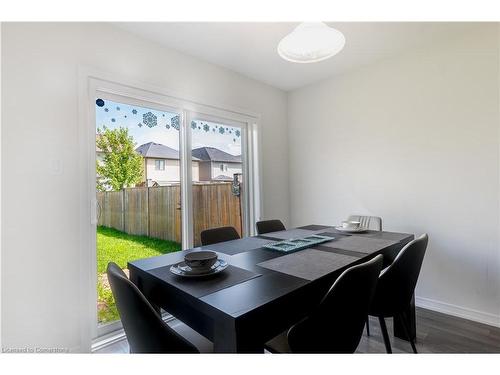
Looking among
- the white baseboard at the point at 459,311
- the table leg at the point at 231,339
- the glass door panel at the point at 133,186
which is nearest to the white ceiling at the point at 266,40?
the glass door panel at the point at 133,186

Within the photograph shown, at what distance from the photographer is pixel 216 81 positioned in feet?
8.95

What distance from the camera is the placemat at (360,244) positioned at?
1600mm

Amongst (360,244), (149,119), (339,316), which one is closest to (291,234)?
(360,244)

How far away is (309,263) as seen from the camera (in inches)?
52.8

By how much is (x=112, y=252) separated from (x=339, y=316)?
5.98 ft

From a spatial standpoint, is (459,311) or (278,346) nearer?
(278,346)

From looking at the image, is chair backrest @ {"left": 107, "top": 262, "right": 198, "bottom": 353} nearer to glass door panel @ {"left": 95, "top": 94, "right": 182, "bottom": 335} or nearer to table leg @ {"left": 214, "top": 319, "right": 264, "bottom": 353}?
table leg @ {"left": 214, "top": 319, "right": 264, "bottom": 353}

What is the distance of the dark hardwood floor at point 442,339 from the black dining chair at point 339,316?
98 centimetres

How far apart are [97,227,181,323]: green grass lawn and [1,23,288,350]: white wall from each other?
22 cm

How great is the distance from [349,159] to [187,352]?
8.60 ft

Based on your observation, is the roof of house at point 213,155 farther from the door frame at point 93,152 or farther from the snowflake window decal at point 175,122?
the snowflake window decal at point 175,122

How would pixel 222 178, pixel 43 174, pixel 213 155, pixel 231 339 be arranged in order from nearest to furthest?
pixel 231 339, pixel 43 174, pixel 213 155, pixel 222 178

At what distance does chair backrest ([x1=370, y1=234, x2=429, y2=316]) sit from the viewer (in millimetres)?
1436

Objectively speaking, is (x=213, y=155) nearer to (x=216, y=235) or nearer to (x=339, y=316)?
(x=216, y=235)
